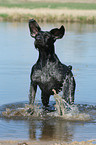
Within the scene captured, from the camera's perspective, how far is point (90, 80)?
42.9 feet

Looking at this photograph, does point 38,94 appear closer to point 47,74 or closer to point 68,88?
point 68,88

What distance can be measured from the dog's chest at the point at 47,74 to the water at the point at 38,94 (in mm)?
719

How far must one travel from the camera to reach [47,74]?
8742 mm

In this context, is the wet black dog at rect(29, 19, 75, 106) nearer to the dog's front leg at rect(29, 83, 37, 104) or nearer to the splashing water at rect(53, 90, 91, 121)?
the dog's front leg at rect(29, 83, 37, 104)

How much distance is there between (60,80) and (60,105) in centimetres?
47

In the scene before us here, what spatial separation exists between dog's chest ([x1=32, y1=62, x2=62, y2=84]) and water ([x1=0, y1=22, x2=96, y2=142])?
28.3 inches

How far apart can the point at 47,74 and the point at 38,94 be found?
270 cm

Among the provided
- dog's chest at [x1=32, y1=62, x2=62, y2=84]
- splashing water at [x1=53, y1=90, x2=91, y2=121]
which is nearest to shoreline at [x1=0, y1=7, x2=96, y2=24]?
splashing water at [x1=53, y1=90, x2=91, y2=121]

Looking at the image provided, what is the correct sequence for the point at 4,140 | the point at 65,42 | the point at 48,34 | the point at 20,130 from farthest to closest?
the point at 65,42
the point at 48,34
the point at 20,130
the point at 4,140

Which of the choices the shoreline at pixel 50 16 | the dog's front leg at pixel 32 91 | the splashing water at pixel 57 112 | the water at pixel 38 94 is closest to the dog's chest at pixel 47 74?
the dog's front leg at pixel 32 91

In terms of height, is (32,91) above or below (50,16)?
below

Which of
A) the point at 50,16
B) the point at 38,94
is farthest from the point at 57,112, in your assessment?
the point at 50,16

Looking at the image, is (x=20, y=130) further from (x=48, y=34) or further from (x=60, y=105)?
(x=48, y=34)

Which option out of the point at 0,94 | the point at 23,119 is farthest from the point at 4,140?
the point at 0,94
